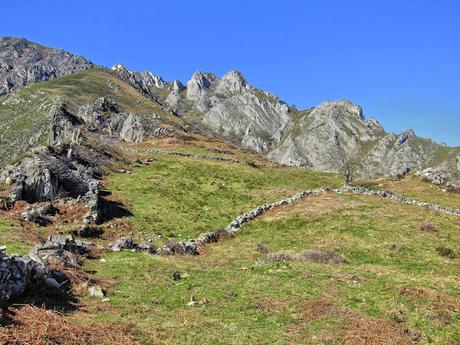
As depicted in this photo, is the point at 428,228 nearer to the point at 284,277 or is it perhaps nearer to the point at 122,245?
the point at 284,277

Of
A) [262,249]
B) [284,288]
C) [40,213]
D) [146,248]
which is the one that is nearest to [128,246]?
[146,248]

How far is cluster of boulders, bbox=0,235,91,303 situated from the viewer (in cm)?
1671

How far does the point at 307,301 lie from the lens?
1983 cm

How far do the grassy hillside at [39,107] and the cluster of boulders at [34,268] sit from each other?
60.7 meters

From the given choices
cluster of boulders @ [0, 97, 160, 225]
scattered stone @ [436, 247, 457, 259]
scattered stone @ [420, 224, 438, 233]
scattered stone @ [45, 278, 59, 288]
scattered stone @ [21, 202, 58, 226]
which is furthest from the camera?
cluster of boulders @ [0, 97, 160, 225]

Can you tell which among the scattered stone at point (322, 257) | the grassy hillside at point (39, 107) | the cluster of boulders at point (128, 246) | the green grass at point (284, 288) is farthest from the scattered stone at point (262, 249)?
the grassy hillside at point (39, 107)

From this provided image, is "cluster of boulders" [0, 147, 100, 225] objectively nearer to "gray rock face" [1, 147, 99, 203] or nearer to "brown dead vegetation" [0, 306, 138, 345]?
"gray rock face" [1, 147, 99, 203]

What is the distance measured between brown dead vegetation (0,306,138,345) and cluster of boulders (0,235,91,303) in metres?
1.26

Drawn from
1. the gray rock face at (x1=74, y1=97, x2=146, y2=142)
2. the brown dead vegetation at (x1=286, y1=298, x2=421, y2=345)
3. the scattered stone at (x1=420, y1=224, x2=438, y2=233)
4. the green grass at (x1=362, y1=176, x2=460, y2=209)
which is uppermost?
the gray rock face at (x1=74, y1=97, x2=146, y2=142)

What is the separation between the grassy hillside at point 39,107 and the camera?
103 meters

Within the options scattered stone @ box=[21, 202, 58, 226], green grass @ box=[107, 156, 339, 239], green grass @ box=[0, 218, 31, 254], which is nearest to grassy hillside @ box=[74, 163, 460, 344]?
green grass @ box=[107, 156, 339, 239]

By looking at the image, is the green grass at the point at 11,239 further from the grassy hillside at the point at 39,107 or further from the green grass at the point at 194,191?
the grassy hillside at the point at 39,107

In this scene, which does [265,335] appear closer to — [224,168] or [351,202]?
[351,202]

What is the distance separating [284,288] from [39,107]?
137564 mm
